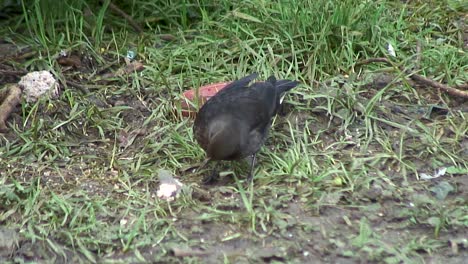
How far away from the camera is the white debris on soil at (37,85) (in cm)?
609

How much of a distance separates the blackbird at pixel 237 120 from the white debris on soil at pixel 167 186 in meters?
0.19

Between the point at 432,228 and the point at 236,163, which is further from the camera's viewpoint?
the point at 236,163

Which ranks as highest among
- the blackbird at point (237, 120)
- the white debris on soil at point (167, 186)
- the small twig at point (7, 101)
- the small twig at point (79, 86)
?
the blackbird at point (237, 120)

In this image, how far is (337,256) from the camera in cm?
479

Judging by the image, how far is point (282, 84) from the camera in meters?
5.98

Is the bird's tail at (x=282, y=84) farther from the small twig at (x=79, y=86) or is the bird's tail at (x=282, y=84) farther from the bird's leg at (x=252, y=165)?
the small twig at (x=79, y=86)

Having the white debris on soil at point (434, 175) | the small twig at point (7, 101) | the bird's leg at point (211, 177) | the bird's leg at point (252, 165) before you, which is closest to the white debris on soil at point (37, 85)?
the small twig at point (7, 101)

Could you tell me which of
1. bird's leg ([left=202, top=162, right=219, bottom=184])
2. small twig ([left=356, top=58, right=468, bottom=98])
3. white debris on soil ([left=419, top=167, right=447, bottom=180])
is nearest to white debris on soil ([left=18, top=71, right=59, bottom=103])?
bird's leg ([left=202, top=162, right=219, bottom=184])

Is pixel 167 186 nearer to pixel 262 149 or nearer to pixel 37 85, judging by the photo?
pixel 262 149

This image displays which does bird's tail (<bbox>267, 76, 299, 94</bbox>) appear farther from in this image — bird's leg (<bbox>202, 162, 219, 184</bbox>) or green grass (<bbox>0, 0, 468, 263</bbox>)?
bird's leg (<bbox>202, 162, 219, 184</bbox>)

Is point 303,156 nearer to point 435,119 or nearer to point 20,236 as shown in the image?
point 435,119

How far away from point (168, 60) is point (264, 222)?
6.26 feet

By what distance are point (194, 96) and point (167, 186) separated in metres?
0.95

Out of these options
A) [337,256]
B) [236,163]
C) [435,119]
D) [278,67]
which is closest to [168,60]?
[278,67]
